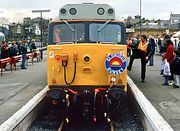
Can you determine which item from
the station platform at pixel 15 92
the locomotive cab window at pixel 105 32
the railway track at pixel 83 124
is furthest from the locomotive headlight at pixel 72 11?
the station platform at pixel 15 92

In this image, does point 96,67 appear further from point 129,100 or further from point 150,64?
point 150,64

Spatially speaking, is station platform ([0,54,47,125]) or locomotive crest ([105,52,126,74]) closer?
locomotive crest ([105,52,126,74])

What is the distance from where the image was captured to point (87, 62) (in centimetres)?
1020

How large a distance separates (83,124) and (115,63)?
1969 millimetres

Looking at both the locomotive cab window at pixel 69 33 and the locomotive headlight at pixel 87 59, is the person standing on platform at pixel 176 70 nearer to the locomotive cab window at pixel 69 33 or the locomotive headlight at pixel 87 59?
the locomotive cab window at pixel 69 33

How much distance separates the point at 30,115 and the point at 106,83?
2.07 meters

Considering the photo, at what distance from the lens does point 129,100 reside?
13.9 metres

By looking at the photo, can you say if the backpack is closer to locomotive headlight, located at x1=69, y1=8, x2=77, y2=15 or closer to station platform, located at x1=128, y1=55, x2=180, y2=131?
station platform, located at x1=128, y1=55, x2=180, y2=131

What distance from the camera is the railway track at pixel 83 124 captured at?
828cm

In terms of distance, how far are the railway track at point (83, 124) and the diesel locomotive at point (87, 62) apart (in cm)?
45

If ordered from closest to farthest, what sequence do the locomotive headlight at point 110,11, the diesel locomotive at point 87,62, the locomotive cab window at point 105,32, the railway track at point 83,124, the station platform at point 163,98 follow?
the railway track at point 83,124 < the station platform at point 163,98 < the diesel locomotive at point 87,62 < the locomotive cab window at point 105,32 < the locomotive headlight at point 110,11

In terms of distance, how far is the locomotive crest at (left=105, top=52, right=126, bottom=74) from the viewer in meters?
9.91

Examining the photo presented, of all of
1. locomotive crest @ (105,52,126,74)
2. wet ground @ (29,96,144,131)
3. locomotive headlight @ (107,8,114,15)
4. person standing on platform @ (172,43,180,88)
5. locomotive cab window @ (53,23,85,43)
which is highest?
locomotive headlight @ (107,8,114,15)

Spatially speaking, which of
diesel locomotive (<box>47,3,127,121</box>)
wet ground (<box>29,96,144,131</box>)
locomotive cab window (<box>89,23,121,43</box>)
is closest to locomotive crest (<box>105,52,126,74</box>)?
diesel locomotive (<box>47,3,127,121</box>)
